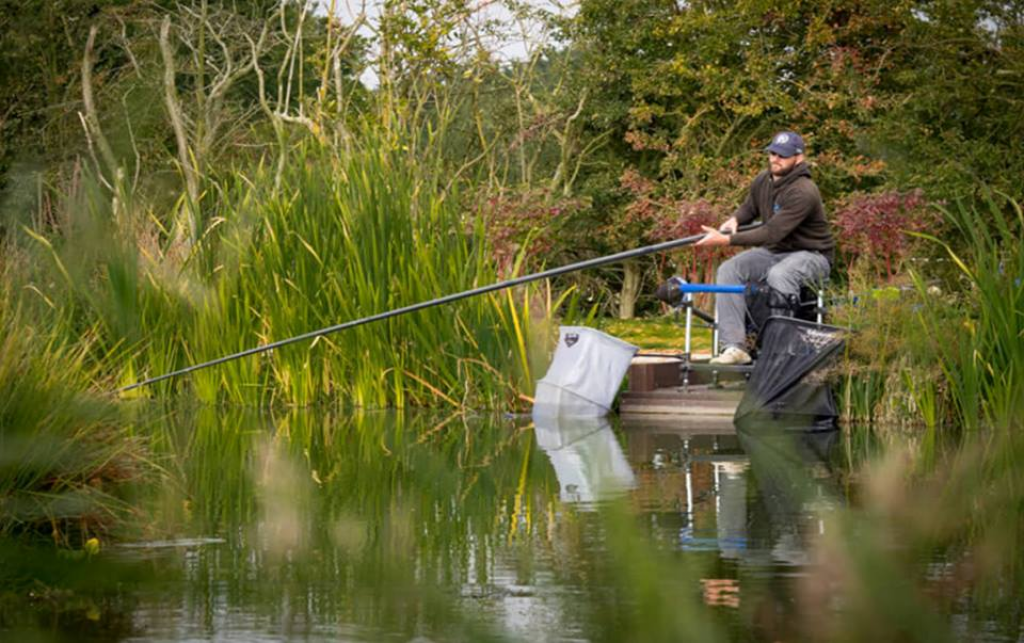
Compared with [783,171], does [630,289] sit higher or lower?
higher

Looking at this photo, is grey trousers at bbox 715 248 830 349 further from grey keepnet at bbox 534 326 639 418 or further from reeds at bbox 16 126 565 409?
reeds at bbox 16 126 565 409

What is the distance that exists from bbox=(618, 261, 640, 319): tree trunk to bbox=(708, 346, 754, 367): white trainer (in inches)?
704

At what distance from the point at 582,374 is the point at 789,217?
5.58 ft

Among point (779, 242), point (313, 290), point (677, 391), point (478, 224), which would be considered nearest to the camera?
point (779, 242)

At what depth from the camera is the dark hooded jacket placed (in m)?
11.5

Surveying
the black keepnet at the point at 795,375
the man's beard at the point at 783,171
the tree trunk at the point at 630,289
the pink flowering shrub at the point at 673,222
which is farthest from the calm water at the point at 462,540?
the tree trunk at the point at 630,289

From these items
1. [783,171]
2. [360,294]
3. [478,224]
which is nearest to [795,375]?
[783,171]

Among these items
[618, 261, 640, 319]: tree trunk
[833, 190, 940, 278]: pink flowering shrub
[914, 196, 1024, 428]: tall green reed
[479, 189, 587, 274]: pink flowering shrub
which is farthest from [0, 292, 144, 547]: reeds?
[618, 261, 640, 319]: tree trunk

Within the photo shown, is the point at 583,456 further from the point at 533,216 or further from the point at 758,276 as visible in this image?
the point at 533,216

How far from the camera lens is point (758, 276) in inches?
467

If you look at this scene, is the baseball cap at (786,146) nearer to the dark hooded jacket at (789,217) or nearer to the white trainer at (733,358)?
the dark hooded jacket at (789,217)

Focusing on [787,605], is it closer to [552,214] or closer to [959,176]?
[959,176]

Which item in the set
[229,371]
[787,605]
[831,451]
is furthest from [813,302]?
[787,605]

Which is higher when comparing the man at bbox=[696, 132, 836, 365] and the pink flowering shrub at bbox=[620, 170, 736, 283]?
the pink flowering shrub at bbox=[620, 170, 736, 283]
